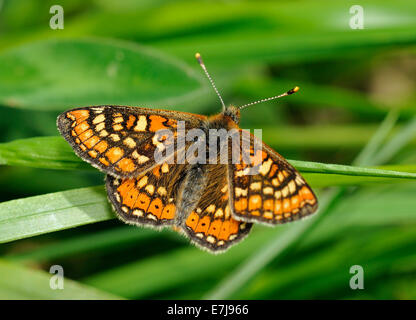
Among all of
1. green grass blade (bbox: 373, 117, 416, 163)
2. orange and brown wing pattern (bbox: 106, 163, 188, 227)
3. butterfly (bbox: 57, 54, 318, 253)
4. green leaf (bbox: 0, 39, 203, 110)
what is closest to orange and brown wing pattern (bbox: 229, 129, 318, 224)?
butterfly (bbox: 57, 54, 318, 253)

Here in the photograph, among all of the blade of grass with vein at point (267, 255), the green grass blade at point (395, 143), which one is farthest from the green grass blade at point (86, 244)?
the green grass blade at point (395, 143)

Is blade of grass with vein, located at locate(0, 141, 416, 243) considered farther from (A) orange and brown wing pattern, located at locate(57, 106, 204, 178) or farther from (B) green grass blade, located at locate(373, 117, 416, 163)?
(B) green grass blade, located at locate(373, 117, 416, 163)

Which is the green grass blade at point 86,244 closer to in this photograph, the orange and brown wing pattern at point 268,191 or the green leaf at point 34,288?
the green leaf at point 34,288

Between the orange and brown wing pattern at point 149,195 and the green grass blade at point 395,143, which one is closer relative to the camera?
the orange and brown wing pattern at point 149,195

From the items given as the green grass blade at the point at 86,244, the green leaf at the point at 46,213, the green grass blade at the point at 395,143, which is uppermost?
the green grass blade at the point at 395,143

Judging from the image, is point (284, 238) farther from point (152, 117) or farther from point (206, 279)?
point (152, 117)

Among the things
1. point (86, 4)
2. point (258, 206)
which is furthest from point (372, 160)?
point (86, 4)

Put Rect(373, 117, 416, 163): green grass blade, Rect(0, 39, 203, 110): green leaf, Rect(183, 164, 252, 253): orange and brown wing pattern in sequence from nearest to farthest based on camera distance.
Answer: Rect(183, 164, 252, 253): orange and brown wing pattern, Rect(0, 39, 203, 110): green leaf, Rect(373, 117, 416, 163): green grass blade
